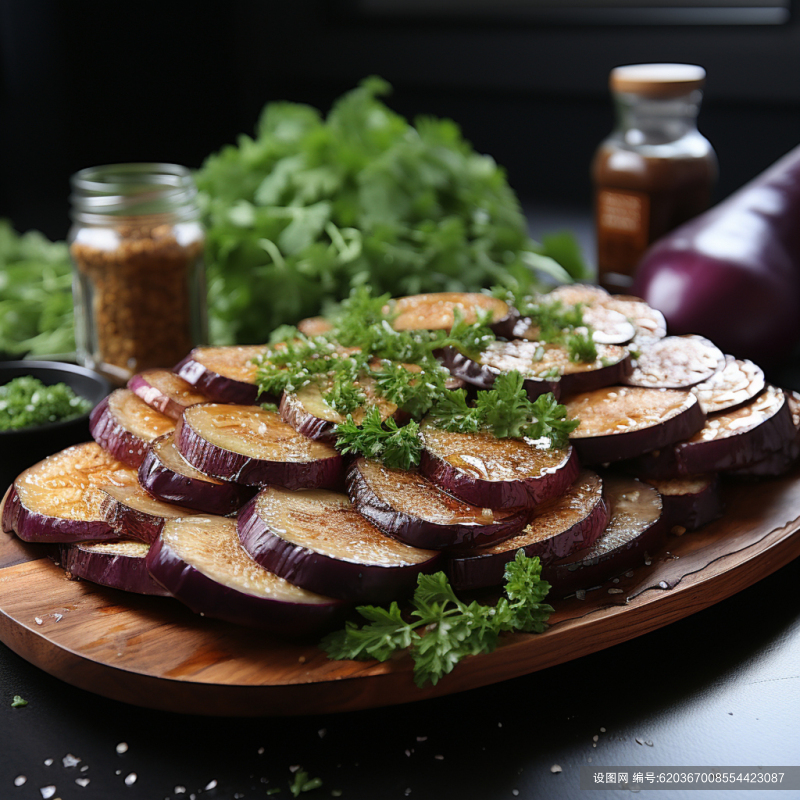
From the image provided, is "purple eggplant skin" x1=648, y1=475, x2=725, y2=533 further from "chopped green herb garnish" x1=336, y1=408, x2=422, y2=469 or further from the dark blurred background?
the dark blurred background

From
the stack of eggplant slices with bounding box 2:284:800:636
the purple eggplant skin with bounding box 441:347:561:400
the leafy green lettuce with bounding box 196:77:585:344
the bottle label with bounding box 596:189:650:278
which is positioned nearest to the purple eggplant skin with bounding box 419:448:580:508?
the stack of eggplant slices with bounding box 2:284:800:636

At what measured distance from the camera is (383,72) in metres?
4.27

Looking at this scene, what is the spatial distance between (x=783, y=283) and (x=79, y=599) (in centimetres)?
183

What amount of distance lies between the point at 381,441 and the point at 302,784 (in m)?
0.50

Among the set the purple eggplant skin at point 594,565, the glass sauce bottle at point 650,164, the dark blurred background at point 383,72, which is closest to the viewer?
the purple eggplant skin at point 594,565

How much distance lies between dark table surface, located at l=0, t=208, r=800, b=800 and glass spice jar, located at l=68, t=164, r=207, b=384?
1.05 metres

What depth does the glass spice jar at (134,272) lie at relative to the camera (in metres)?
2.19

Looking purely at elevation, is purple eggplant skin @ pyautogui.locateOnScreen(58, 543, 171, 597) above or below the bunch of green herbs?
Result: above

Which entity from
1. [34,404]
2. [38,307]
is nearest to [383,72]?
[38,307]

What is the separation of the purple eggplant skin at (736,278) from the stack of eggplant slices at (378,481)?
20.4 inches

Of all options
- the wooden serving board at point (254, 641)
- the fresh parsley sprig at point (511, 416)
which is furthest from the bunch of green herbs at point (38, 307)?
the fresh parsley sprig at point (511, 416)

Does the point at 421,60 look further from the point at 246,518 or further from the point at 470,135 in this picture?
the point at 246,518

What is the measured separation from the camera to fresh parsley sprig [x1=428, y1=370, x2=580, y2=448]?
56.2 inches

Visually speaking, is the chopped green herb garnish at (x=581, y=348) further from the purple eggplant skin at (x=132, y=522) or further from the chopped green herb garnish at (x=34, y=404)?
the chopped green herb garnish at (x=34, y=404)
